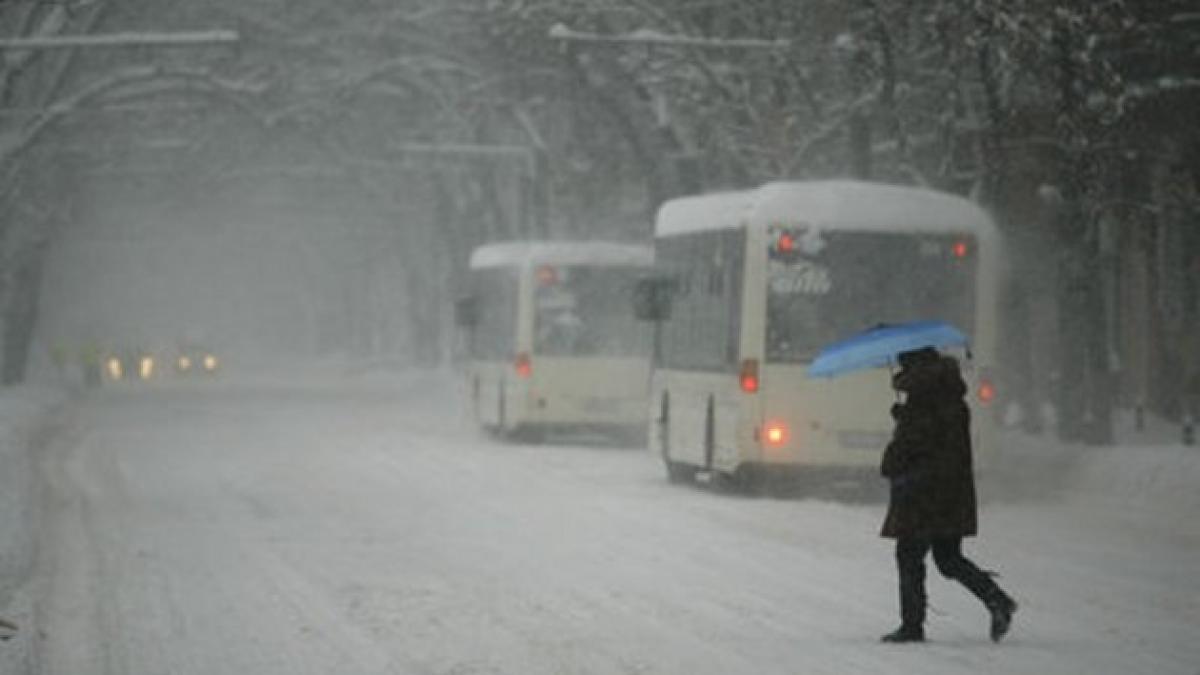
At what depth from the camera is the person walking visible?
1341cm

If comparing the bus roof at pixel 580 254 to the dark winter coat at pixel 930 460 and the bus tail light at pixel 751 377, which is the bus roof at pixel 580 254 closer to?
the bus tail light at pixel 751 377

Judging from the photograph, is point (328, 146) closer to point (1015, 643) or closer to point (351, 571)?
point (351, 571)

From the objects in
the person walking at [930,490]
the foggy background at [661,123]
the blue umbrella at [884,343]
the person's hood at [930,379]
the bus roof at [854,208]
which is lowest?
the person walking at [930,490]

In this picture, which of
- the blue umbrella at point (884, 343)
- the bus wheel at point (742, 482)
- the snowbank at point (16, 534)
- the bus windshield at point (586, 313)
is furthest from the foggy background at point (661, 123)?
the blue umbrella at point (884, 343)

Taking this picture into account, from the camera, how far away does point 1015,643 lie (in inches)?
535

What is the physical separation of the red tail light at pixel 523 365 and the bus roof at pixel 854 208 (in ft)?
38.7

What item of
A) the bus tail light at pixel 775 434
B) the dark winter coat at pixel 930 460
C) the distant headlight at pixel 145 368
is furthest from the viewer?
the distant headlight at pixel 145 368

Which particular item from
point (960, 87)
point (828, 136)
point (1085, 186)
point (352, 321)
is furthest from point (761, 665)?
point (352, 321)

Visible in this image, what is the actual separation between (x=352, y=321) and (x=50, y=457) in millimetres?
98335

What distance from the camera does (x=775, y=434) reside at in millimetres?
25109

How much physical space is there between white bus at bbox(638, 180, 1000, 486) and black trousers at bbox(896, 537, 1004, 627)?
11407 mm

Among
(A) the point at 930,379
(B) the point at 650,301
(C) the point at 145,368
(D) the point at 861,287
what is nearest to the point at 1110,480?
(D) the point at 861,287

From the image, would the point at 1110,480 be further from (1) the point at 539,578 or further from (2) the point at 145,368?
(2) the point at 145,368

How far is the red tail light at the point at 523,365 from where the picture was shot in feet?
123
